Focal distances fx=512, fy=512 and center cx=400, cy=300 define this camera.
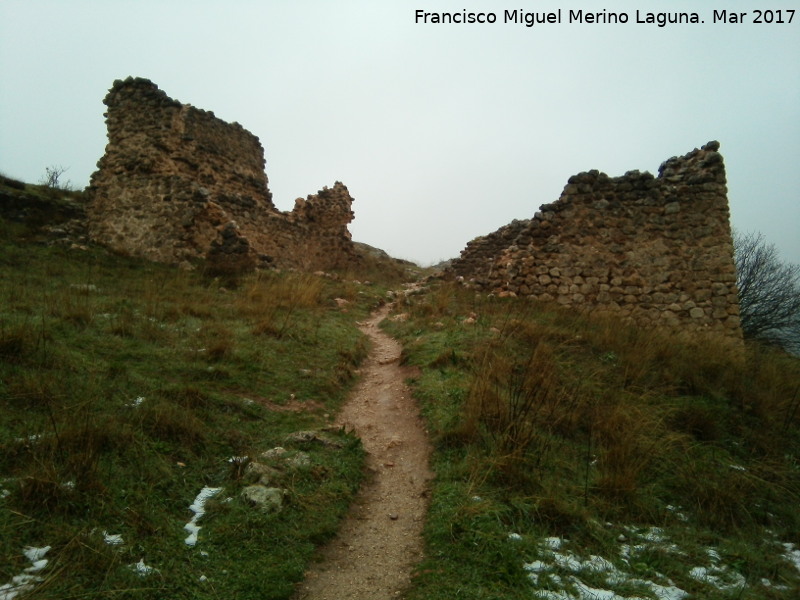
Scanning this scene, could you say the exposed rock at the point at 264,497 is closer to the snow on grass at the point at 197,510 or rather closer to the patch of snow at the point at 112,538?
the snow on grass at the point at 197,510

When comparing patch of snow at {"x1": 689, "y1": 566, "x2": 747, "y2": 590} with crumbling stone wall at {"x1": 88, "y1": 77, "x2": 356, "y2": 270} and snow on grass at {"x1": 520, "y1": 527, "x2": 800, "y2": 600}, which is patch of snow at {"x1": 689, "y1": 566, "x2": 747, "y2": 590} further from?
crumbling stone wall at {"x1": 88, "y1": 77, "x2": 356, "y2": 270}

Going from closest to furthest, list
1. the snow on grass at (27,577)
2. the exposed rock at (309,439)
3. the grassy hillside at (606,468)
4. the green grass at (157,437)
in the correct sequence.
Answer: the snow on grass at (27,577) < the green grass at (157,437) < the grassy hillside at (606,468) < the exposed rock at (309,439)

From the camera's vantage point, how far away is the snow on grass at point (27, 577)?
245 centimetres

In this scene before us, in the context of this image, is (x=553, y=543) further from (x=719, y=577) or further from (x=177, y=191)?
(x=177, y=191)

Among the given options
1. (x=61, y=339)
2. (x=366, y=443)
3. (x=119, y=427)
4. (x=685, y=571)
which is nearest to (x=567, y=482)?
(x=685, y=571)

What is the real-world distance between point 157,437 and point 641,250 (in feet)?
30.3

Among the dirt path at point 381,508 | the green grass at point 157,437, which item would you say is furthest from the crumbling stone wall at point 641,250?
the dirt path at point 381,508

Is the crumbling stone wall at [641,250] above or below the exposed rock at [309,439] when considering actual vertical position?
above

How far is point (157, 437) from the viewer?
4.08m

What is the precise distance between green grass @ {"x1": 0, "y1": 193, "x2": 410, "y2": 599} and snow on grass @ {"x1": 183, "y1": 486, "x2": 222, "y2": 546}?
45 millimetres

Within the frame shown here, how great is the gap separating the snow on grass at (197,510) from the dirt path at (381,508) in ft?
2.50

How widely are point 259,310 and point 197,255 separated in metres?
4.66

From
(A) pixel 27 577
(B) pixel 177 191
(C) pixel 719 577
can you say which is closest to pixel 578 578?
(C) pixel 719 577

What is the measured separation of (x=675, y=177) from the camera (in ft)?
33.6
